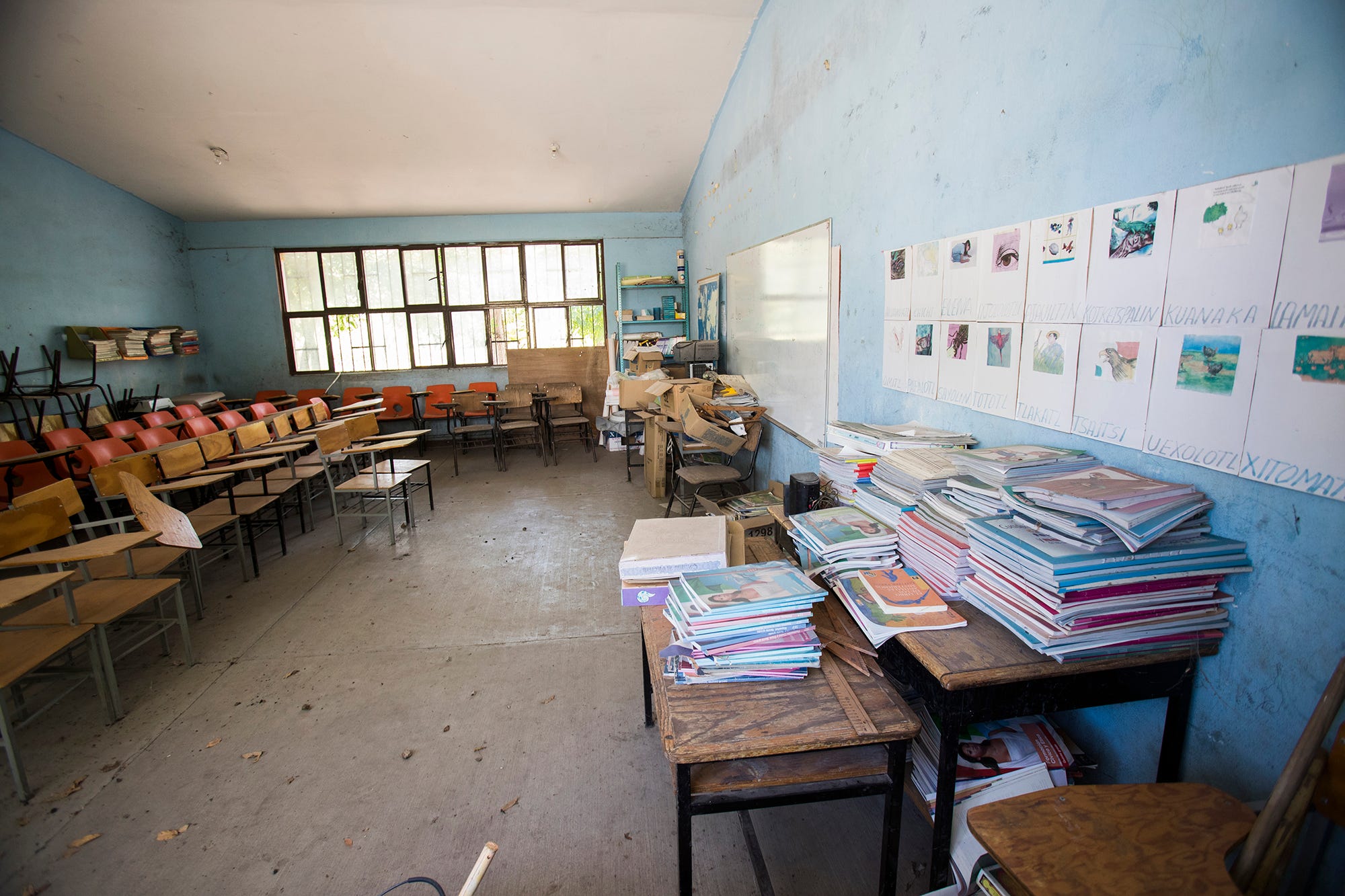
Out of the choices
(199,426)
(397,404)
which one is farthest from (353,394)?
(199,426)

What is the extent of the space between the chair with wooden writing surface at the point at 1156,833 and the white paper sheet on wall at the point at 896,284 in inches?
62.7

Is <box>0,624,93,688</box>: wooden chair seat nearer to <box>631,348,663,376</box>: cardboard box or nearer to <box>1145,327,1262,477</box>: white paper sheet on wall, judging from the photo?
<box>1145,327,1262,477</box>: white paper sheet on wall

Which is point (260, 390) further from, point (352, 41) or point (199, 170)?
point (352, 41)

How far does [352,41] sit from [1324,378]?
5.83 metres

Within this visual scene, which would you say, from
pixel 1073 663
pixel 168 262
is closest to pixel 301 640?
pixel 1073 663

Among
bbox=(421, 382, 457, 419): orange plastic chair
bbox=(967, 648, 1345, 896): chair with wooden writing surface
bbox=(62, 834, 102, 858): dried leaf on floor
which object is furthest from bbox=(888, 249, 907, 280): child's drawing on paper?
bbox=(421, 382, 457, 419): orange plastic chair

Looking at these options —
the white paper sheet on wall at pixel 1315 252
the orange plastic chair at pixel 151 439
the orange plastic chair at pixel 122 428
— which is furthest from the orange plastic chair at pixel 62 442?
the white paper sheet on wall at pixel 1315 252

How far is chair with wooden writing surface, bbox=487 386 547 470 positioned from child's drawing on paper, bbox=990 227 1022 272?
575cm

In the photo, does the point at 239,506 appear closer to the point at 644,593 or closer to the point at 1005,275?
the point at 644,593

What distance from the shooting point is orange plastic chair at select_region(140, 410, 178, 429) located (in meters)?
5.59

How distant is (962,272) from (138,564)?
13.1 feet

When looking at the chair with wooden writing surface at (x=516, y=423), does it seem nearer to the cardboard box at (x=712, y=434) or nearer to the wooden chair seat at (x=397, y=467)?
the wooden chair seat at (x=397, y=467)

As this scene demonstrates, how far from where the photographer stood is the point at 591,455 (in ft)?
24.0

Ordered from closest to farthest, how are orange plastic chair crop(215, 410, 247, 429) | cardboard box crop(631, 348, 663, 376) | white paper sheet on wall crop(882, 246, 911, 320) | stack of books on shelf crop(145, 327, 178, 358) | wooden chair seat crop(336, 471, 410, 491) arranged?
white paper sheet on wall crop(882, 246, 911, 320) → wooden chair seat crop(336, 471, 410, 491) → orange plastic chair crop(215, 410, 247, 429) → cardboard box crop(631, 348, 663, 376) → stack of books on shelf crop(145, 327, 178, 358)
